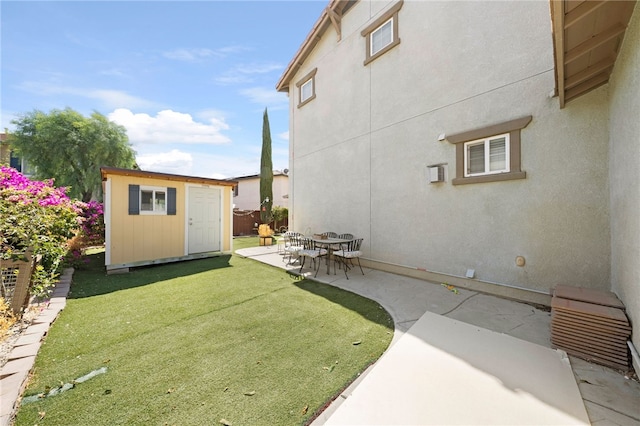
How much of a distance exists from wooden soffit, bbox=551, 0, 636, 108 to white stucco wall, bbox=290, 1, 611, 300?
585mm

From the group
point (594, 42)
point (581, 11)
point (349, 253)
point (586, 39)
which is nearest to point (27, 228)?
point (349, 253)

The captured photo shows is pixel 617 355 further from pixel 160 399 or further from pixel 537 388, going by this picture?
pixel 160 399

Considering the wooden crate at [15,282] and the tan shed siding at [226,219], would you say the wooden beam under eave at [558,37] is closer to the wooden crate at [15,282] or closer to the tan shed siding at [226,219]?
the wooden crate at [15,282]

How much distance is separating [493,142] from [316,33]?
8032 mm

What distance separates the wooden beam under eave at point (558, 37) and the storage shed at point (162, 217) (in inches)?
367

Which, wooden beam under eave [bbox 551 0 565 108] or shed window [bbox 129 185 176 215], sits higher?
wooden beam under eave [bbox 551 0 565 108]

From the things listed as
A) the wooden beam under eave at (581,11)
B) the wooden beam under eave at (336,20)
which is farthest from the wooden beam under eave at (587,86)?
the wooden beam under eave at (336,20)

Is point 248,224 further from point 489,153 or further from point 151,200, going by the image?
point 489,153

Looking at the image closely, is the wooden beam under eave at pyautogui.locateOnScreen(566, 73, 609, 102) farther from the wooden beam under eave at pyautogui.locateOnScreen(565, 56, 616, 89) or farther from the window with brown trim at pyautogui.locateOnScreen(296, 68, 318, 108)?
the window with brown trim at pyautogui.locateOnScreen(296, 68, 318, 108)

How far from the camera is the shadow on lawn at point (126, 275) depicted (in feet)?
18.5

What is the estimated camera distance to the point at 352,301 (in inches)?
191

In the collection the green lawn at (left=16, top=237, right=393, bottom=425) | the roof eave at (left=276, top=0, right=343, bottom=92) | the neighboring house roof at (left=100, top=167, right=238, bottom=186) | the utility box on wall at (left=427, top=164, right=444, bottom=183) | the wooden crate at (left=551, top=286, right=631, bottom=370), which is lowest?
the green lawn at (left=16, top=237, right=393, bottom=425)

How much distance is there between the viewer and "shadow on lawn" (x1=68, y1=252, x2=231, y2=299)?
18.5 ft

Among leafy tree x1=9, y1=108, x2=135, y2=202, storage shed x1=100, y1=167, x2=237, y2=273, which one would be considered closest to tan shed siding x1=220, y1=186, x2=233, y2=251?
storage shed x1=100, y1=167, x2=237, y2=273
